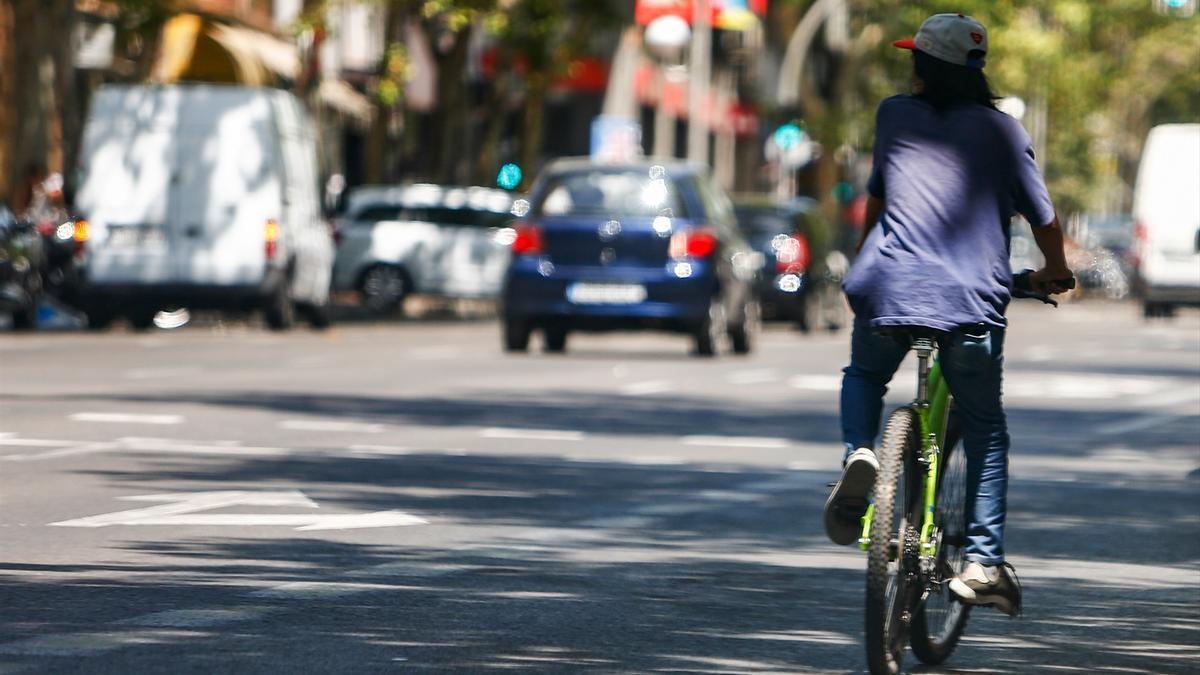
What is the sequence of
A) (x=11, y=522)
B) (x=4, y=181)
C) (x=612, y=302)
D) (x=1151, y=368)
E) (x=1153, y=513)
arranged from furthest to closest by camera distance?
(x=4, y=181)
(x=1151, y=368)
(x=612, y=302)
(x=1153, y=513)
(x=11, y=522)

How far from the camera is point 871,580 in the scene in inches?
272

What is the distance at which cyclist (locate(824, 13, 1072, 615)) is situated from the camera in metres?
7.44

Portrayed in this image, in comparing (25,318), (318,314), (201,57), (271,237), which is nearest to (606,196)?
(271,237)

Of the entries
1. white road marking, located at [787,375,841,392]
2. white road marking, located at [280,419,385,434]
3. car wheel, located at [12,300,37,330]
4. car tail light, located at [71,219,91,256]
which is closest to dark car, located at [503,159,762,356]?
white road marking, located at [787,375,841,392]

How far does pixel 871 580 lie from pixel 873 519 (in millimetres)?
170

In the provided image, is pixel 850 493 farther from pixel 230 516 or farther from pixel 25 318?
pixel 25 318

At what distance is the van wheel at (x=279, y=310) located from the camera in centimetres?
2825

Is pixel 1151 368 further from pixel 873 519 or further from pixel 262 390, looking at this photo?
pixel 873 519

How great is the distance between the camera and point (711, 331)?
25.0 m

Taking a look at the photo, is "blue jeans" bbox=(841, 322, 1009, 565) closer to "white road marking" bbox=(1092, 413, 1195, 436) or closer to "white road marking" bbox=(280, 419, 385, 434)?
"white road marking" bbox=(280, 419, 385, 434)

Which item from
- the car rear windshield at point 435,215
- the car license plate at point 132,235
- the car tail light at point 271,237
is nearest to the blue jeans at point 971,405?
the car tail light at point 271,237

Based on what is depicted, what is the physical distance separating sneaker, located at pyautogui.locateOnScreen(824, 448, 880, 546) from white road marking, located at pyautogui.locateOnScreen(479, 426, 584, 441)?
7.84m

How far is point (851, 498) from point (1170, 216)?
3182cm

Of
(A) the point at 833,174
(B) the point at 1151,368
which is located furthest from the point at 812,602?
(A) the point at 833,174
